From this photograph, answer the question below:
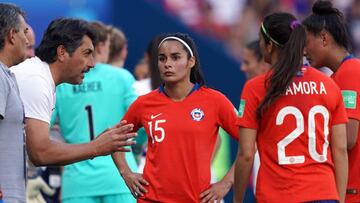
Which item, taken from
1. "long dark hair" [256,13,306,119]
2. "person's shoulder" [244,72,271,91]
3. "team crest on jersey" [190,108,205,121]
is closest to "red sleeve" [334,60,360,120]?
"long dark hair" [256,13,306,119]

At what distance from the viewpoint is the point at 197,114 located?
279 inches

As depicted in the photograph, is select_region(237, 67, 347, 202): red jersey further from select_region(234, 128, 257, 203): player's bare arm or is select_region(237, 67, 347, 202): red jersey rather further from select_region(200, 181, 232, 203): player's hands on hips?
select_region(200, 181, 232, 203): player's hands on hips

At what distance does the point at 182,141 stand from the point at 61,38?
112cm

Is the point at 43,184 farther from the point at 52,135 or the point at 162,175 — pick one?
the point at 162,175

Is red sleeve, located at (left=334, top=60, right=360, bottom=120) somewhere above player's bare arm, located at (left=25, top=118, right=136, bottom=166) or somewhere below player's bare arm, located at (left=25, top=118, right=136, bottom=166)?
above

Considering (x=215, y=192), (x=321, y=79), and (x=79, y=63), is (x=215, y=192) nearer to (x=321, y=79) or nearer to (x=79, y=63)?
(x=321, y=79)

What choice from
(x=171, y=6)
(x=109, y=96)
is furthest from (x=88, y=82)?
(x=171, y=6)

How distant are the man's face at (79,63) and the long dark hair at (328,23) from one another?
1.53 metres

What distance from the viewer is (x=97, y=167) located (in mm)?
8625

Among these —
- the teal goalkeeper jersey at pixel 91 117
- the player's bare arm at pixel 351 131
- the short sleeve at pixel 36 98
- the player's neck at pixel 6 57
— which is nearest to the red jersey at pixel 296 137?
the player's bare arm at pixel 351 131

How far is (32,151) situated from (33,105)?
296 millimetres

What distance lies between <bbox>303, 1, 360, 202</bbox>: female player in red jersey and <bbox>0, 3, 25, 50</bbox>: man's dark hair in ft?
6.68

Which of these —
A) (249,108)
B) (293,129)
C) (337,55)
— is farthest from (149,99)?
(337,55)

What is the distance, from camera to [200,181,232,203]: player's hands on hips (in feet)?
22.9
